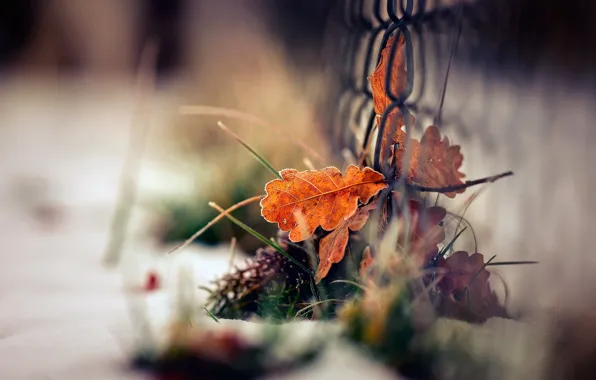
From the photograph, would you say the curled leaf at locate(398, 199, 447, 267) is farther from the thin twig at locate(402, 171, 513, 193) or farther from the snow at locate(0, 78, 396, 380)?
the snow at locate(0, 78, 396, 380)

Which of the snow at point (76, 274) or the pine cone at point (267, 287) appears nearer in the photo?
the snow at point (76, 274)

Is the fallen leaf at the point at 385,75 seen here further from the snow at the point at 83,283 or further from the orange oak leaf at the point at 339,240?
the snow at the point at 83,283

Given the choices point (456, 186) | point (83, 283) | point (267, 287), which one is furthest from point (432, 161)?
point (83, 283)

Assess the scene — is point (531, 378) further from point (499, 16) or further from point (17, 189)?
point (17, 189)

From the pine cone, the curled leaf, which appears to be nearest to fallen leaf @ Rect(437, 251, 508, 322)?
the curled leaf

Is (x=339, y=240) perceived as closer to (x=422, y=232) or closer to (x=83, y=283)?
(x=422, y=232)

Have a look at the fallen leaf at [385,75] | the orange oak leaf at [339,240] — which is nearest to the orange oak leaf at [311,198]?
the orange oak leaf at [339,240]

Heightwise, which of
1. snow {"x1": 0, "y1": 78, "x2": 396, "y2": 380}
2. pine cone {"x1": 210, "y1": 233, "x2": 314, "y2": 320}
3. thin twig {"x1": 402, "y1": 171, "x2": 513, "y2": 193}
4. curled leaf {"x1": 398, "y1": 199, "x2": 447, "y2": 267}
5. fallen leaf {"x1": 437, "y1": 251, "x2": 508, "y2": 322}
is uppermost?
thin twig {"x1": 402, "y1": 171, "x2": 513, "y2": 193}
